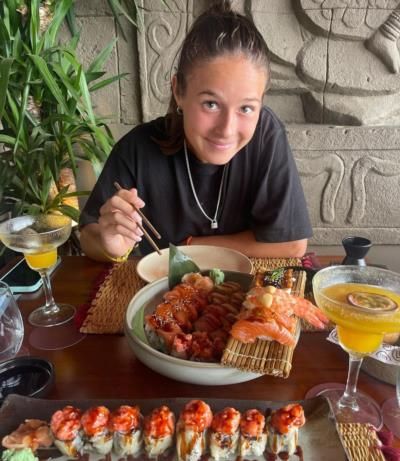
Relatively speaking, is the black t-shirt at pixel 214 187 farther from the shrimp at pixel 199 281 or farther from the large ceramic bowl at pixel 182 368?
the large ceramic bowl at pixel 182 368

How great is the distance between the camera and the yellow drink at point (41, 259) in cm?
94

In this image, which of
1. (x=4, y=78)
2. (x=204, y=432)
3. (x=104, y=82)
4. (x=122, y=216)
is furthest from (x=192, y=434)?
(x=104, y=82)

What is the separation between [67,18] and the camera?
2213 mm

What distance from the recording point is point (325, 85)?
230cm

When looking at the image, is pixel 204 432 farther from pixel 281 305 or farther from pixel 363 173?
pixel 363 173

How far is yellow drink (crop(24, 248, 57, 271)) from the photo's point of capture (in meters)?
0.94

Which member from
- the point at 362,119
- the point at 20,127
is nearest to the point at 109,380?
the point at 20,127

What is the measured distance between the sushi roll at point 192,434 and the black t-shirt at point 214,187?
0.82 metres

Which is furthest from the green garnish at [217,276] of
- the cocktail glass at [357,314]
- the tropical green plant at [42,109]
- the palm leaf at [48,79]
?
the palm leaf at [48,79]

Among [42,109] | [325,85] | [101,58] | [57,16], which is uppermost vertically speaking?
[57,16]

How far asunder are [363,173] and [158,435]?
223cm

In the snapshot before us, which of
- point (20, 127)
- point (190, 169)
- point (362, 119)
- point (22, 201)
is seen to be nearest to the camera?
point (190, 169)

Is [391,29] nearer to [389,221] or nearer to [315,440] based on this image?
[389,221]

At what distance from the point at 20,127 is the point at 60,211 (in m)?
0.49
